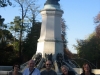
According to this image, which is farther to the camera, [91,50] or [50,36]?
[91,50]

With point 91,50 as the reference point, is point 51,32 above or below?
above

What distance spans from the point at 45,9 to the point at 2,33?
18.4m

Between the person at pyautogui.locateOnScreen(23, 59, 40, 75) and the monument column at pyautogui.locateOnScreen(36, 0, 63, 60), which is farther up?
the monument column at pyautogui.locateOnScreen(36, 0, 63, 60)

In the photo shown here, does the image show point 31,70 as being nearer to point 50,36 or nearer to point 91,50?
point 50,36

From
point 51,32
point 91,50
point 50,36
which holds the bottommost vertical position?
point 91,50

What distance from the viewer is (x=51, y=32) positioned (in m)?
15.9

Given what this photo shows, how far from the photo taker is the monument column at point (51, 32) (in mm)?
15719

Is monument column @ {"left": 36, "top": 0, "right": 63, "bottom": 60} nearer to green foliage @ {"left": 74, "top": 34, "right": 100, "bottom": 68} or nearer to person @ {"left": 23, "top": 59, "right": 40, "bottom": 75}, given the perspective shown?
person @ {"left": 23, "top": 59, "right": 40, "bottom": 75}

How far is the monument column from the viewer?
51.6 ft

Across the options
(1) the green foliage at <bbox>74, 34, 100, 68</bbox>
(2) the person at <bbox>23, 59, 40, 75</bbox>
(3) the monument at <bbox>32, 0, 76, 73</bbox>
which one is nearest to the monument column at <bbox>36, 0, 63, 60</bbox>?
(3) the monument at <bbox>32, 0, 76, 73</bbox>

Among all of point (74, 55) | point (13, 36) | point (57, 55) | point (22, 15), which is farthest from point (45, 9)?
point (74, 55)

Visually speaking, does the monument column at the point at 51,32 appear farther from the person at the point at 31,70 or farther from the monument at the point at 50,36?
the person at the point at 31,70

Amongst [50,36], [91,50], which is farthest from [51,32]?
[91,50]

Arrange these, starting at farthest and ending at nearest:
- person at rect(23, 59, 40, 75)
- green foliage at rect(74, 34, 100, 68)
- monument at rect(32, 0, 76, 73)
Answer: green foliage at rect(74, 34, 100, 68) < monument at rect(32, 0, 76, 73) < person at rect(23, 59, 40, 75)
